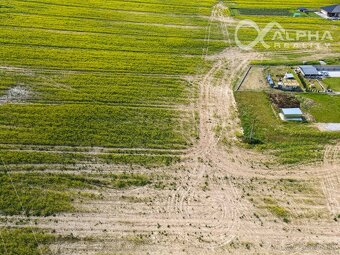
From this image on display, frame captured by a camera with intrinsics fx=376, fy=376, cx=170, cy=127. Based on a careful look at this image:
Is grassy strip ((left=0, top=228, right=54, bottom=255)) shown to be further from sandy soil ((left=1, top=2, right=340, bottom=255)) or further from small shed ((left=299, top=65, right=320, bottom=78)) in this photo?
small shed ((left=299, top=65, right=320, bottom=78))

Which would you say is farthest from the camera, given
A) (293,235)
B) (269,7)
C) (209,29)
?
(269,7)

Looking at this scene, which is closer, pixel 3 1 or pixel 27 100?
pixel 27 100

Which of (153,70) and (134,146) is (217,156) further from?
(153,70)

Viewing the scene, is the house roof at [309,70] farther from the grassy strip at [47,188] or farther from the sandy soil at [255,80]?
the grassy strip at [47,188]

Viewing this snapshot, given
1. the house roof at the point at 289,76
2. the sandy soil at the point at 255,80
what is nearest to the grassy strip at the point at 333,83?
the house roof at the point at 289,76

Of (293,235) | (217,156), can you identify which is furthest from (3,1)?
(293,235)

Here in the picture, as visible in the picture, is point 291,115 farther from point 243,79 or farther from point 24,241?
point 24,241
